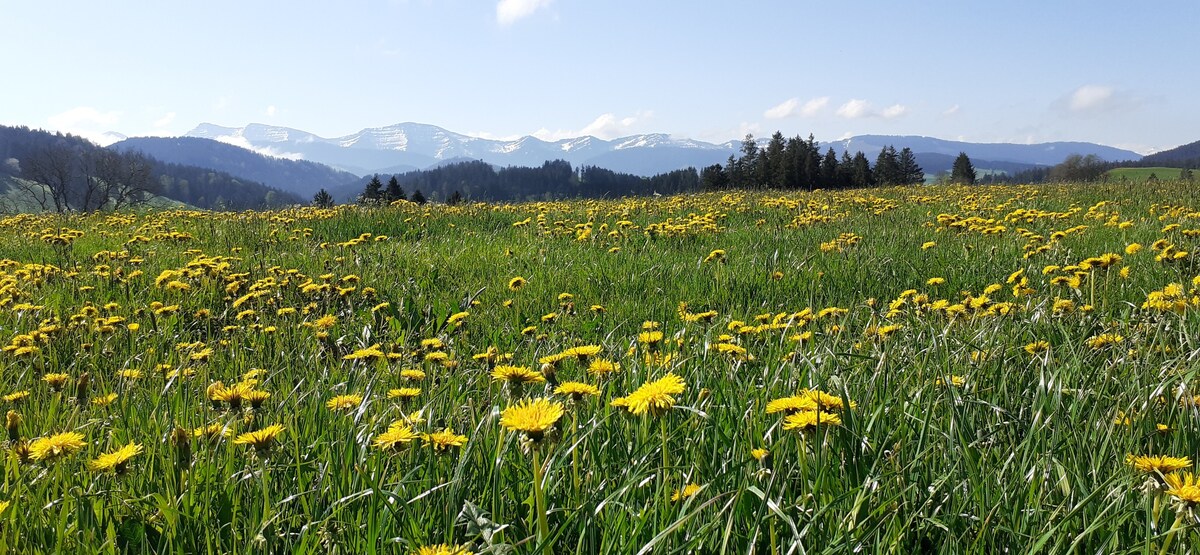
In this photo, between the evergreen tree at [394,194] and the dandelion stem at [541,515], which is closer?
the dandelion stem at [541,515]

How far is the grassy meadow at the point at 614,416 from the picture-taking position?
1.38m

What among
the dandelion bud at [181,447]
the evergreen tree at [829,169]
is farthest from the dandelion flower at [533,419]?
the evergreen tree at [829,169]

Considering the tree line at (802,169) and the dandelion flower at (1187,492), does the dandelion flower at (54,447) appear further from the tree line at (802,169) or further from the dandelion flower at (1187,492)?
the tree line at (802,169)

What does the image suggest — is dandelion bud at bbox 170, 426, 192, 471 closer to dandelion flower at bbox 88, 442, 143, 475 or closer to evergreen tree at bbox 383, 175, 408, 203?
dandelion flower at bbox 88, 442, 143, 475

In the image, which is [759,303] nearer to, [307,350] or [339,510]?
[307,350]

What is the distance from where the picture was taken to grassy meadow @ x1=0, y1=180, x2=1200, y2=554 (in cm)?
138

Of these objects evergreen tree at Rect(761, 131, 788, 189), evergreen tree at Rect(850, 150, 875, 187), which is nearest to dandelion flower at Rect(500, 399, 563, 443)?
evergreen tree at Rect(761, 131, 788, 189)

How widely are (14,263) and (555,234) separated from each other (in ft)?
16.6

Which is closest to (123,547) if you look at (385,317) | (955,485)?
(955,485)

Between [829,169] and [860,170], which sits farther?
[829,169]

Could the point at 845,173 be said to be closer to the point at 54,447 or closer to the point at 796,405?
the point at 796,405

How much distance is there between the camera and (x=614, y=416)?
194 cm

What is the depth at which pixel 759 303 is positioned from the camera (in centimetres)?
503

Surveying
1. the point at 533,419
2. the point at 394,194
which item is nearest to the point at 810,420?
the point at 533,419
